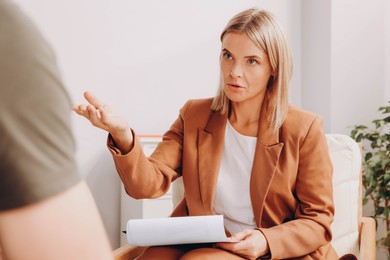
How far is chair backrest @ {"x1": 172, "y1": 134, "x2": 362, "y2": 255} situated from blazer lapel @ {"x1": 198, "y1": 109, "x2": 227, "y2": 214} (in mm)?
238

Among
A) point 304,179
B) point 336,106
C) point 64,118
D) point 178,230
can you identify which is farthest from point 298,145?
point 336,106

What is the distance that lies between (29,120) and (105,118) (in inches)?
39.9

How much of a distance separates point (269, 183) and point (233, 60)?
40 centimetres

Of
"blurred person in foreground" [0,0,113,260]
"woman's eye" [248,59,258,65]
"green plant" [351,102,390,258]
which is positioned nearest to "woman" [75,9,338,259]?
"woman's eye" [248,59,258,65]

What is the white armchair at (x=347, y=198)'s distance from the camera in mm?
1777

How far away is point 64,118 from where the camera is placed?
13.1 inches

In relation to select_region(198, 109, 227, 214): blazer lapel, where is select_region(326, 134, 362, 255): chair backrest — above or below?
below

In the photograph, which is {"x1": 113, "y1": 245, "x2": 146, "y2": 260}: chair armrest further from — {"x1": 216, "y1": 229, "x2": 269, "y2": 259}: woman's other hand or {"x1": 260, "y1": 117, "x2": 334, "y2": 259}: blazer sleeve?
{"x1": 260, "y1": 117, "x2": 334, "y2": 259}: blazer sleeve

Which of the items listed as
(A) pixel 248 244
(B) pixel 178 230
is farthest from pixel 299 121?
(B) pixel 178 230

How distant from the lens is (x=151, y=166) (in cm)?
156

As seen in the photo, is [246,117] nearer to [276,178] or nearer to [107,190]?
[276,178]

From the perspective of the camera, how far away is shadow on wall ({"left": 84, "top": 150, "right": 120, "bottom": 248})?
3072mm

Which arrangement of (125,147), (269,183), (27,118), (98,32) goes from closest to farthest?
(27,118) < (125,147) < (269,183) < (98,32)

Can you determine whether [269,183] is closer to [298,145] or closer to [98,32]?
[298,145]
